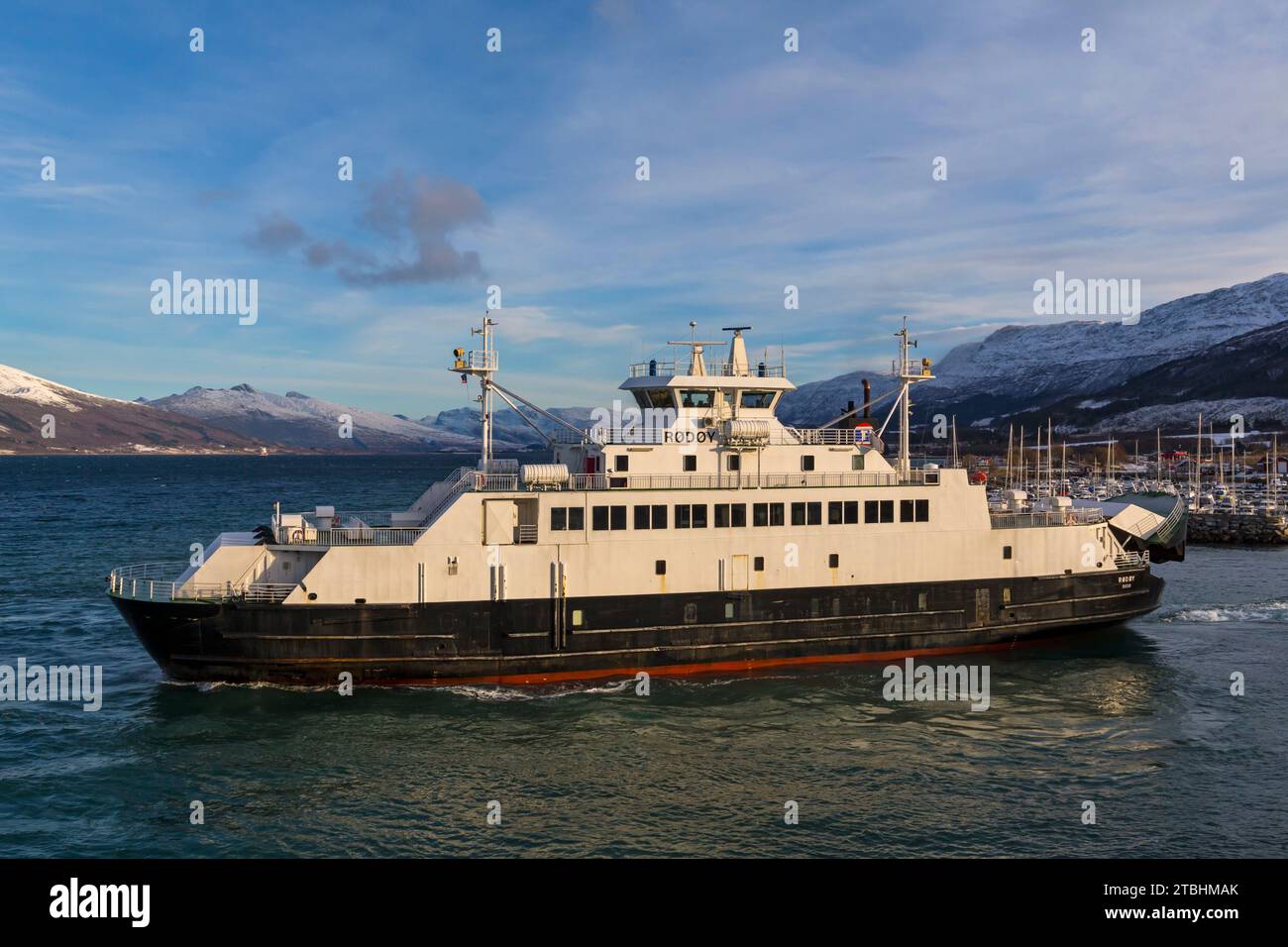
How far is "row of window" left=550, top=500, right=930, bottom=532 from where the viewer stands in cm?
2619

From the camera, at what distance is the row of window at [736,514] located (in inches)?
1031

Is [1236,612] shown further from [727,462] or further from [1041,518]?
[727,462]

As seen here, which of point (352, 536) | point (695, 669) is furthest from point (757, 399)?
point (352, 536)

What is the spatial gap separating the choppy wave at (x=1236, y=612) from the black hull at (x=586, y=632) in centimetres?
973

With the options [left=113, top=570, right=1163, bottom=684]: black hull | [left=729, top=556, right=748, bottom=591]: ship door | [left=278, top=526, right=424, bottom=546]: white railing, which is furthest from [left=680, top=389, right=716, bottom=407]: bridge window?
[left=278, top=526, right=424, bottom=546]: white railing

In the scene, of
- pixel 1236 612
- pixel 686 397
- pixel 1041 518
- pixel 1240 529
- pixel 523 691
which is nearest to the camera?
pixel 523 691

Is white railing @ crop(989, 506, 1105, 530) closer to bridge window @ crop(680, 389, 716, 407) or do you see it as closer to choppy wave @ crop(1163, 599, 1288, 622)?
choppy wave @ crop(1163, 599, 1288, 622)

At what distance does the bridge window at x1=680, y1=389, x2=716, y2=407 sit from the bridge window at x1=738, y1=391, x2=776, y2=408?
122cm

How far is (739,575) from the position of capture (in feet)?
88.6

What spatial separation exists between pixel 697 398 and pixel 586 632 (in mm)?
8540
